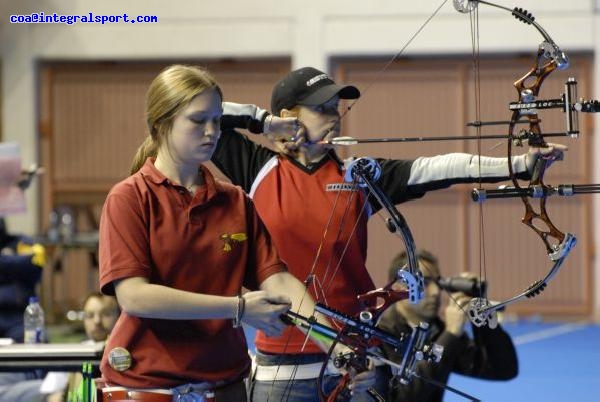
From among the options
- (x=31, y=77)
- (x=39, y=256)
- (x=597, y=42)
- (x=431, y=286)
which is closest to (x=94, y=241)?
(x=31, y=77)

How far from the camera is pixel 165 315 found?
7.12 feet

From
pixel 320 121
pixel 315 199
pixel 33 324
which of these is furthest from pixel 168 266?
pixel 33 324

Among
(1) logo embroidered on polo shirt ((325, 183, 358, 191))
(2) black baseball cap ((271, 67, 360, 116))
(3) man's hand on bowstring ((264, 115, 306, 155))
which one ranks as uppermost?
(2) black baseball cap ((271, 67, 360, 116))

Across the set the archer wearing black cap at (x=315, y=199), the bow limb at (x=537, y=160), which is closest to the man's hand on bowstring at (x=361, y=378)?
the archer wearing black cap at (x=315, y=199)

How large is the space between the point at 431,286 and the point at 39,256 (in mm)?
2415

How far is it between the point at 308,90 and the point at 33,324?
2260mm

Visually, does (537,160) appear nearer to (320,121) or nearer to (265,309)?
(320,121)

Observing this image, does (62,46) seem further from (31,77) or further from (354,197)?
(354,197)

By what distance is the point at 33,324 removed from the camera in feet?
15.7

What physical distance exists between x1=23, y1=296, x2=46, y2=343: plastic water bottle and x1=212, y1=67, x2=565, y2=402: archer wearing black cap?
5.66ft

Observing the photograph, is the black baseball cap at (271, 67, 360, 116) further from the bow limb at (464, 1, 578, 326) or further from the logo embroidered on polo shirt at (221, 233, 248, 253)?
the logo embroidered on polo shirt at (221, 233, 248, 253)

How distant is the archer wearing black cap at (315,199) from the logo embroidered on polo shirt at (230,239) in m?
0.49

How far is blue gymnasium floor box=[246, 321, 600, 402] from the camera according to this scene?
661cm

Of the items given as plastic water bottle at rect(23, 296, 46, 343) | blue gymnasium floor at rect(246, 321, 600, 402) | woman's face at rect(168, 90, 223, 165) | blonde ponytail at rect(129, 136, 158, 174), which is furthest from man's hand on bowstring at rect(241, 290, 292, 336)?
blue gymnasium floor at rect(246, 321, 600, 402)
